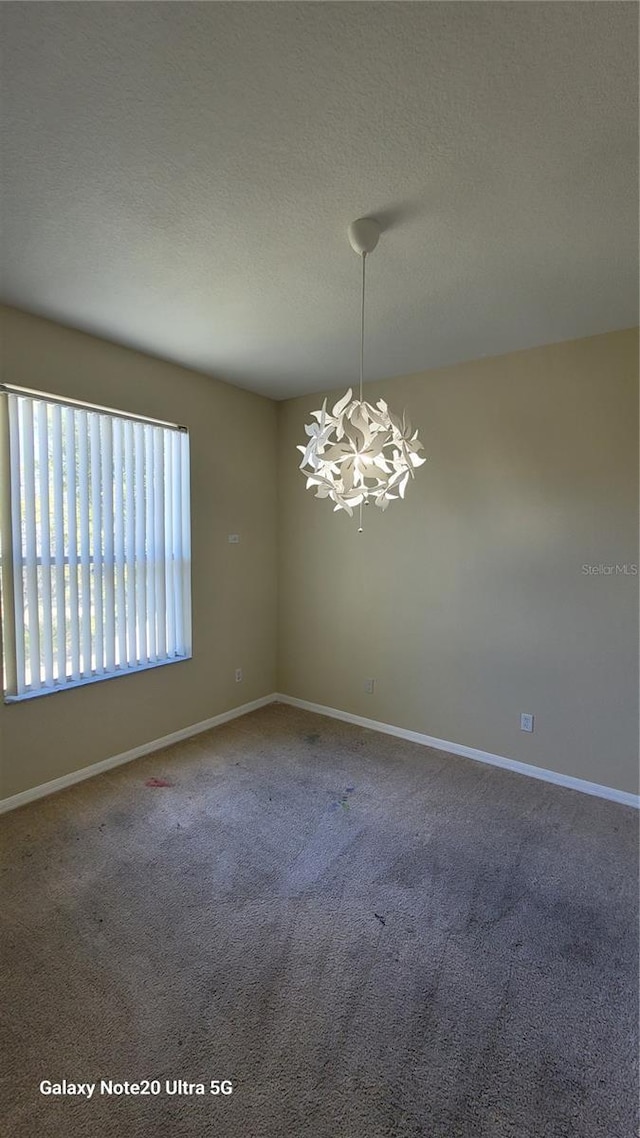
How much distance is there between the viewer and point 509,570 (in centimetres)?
303

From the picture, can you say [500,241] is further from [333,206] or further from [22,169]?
[22,169]

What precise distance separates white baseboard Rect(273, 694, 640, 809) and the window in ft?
4.53

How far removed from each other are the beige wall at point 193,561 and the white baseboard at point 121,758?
4 centimetres

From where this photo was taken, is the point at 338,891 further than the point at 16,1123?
Yes

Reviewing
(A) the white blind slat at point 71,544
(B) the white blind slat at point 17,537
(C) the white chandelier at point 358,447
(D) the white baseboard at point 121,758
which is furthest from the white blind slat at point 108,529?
(C) the white chandelier at point 358,447

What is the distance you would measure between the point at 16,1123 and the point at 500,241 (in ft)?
10.6

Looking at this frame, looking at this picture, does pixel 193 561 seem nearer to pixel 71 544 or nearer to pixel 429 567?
pixel 71 544

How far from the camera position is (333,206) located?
166cm

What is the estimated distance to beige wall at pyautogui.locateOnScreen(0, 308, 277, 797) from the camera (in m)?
2.57

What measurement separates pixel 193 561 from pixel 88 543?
0.83 m

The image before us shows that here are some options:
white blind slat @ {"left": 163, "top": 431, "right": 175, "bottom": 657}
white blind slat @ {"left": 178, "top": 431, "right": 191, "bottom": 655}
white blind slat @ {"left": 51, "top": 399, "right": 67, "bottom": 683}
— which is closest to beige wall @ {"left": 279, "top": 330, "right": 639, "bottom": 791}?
white blind slat @ {"left": 178, "top": 431, "right": 191, "bottom": 655}

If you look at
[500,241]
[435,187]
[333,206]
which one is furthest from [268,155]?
[500,241]

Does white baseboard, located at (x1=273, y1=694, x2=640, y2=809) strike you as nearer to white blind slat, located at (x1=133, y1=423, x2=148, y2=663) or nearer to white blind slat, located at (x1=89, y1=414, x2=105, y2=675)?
white blind slat, located at (x1=133, y1=423, x2=148, y2=663)

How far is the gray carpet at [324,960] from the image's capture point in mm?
1213
